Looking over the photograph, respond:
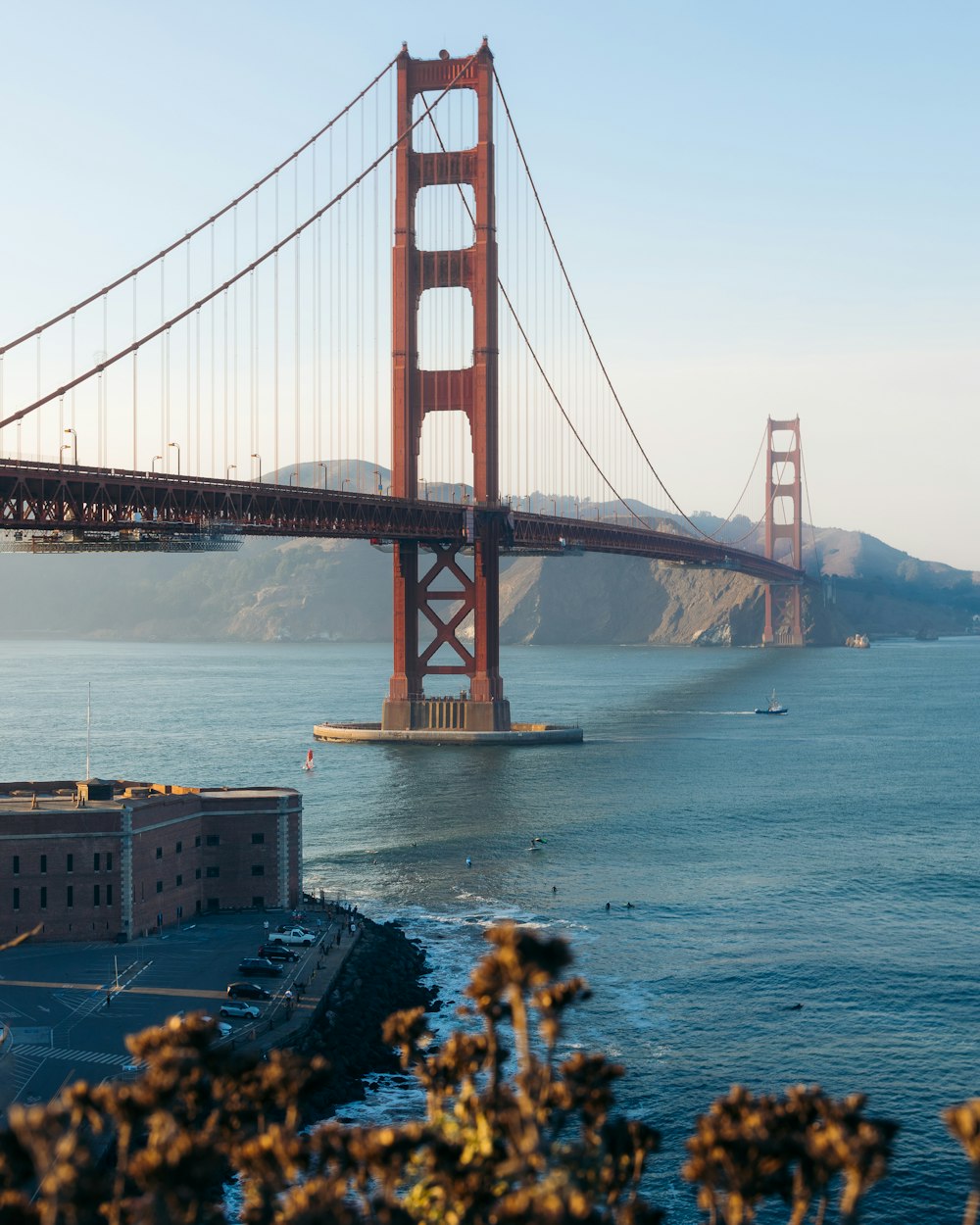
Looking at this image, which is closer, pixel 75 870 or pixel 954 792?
pixel 75 870

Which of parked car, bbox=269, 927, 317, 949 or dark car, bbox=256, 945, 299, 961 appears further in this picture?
parked car, bbox=269, 927, 317, 949

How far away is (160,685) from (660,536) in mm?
62529

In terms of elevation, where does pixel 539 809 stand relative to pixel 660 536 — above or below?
below

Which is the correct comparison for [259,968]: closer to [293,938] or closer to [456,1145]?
[293,938]

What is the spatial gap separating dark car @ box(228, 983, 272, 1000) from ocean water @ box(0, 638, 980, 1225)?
14.5 feet

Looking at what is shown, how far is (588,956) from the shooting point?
156 feet

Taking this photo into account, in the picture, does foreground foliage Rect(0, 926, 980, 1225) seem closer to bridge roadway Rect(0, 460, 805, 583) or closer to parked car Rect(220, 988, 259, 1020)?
parked car Rect(220, 988, 259, 1020)

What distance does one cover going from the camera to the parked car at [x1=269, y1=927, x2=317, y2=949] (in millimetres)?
46125

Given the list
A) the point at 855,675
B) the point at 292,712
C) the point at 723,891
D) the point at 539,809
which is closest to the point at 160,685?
the point at 292,712

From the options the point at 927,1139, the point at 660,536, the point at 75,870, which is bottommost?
the point at 927,1139

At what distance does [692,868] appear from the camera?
2418 inches

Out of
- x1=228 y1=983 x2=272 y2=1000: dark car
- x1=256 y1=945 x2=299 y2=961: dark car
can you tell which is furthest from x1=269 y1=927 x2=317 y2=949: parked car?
x1=228 y1=983 x2=272 y2=1000: dark car

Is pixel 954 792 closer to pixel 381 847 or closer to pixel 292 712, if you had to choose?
pixel 381 847

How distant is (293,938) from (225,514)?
1185 inches
